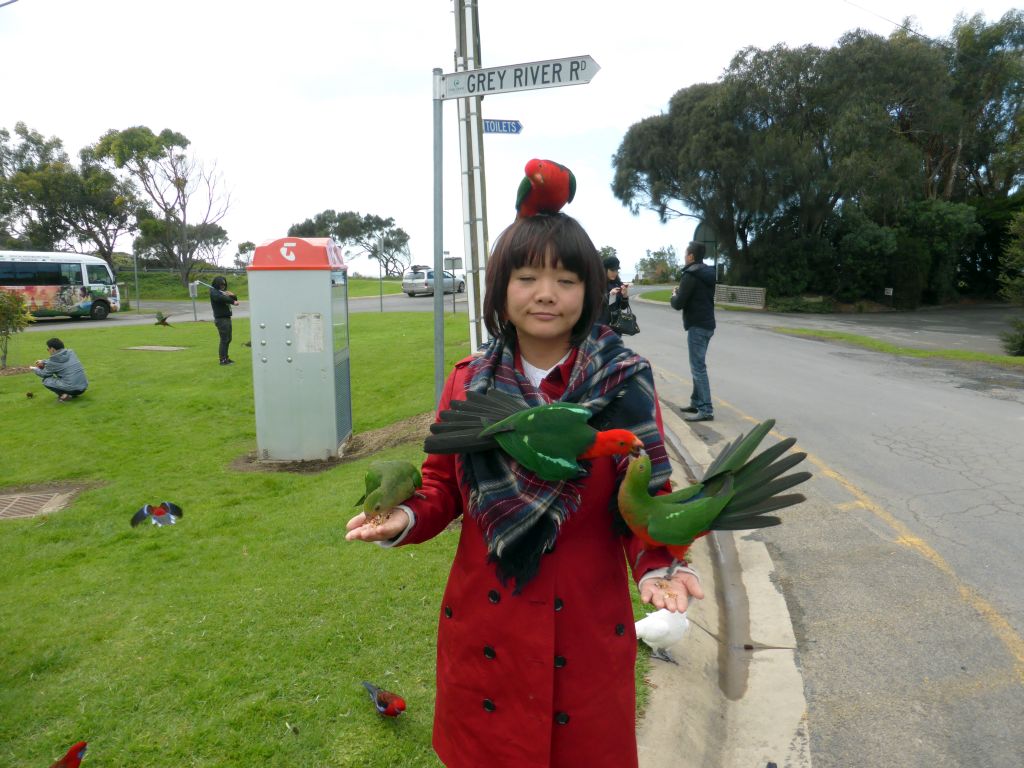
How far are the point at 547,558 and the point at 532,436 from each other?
1.04 feet

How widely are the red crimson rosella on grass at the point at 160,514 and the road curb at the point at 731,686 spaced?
2659mm

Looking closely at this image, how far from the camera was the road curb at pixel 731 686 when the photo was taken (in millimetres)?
2613

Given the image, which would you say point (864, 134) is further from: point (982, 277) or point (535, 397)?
point (535, 397)

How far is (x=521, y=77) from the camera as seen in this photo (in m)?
3.94

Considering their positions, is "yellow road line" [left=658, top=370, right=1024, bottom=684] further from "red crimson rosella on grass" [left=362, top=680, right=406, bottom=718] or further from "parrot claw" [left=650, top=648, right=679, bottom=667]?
"red crimson rosella on grass" [left=362, top=680, right=406, bottom=718]

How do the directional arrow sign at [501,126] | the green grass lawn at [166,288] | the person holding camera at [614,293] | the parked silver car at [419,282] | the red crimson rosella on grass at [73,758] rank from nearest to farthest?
the red crimson rosella on grass at [73,758] → the directional arrow sign at [501,126] → the person holding camera at [614,293] → the parked silver car at [419,282] → the green grass lawn at [166,288]

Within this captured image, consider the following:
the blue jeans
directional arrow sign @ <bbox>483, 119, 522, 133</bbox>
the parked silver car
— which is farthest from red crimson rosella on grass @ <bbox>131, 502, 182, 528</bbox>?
the parked silver car

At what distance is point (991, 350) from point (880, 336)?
9.10 feet

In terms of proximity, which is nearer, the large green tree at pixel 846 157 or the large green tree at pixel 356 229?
the large green tree at pixel 846 157

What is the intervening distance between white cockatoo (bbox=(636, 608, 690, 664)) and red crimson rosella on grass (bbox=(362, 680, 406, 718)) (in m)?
1.11

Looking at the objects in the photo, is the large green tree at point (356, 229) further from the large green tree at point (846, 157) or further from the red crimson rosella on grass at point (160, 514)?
the red crimson rosella on grass at point (160, 514)

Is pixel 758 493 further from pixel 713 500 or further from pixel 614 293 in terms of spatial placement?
pixel 614 293

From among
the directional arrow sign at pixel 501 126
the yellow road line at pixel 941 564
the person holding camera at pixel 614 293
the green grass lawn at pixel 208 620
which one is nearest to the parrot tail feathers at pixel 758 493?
the green grass lawn at pixel 208 620

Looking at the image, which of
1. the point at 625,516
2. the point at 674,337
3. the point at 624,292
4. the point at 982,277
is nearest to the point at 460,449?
the point at 625,516
